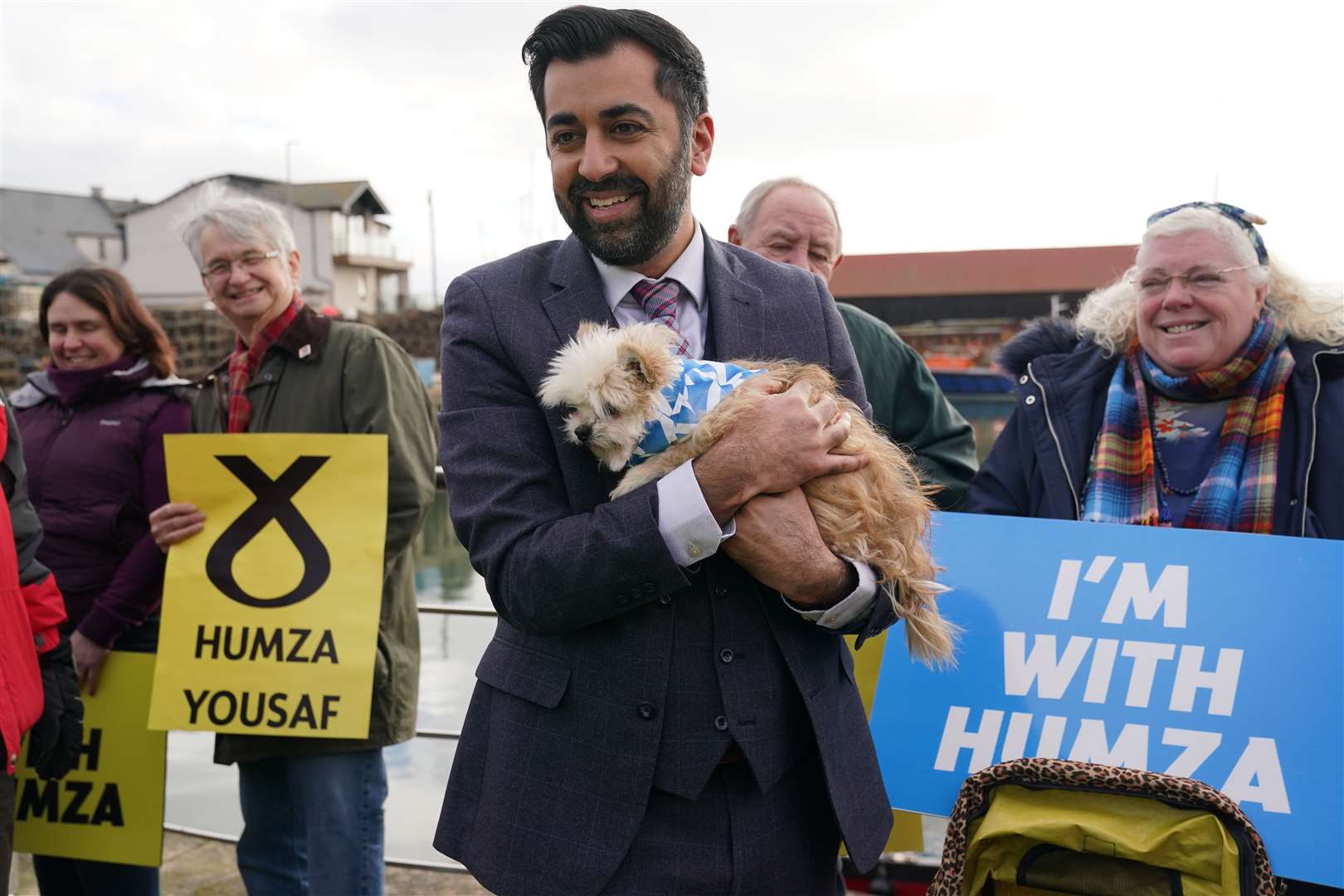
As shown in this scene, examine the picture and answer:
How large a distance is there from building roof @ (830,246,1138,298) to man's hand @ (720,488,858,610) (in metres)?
37.3

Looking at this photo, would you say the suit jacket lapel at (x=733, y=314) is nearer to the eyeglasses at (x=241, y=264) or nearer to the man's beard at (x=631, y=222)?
the man's beard at (x=631, y=222)

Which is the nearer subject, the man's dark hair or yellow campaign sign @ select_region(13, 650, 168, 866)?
the man's dark hair

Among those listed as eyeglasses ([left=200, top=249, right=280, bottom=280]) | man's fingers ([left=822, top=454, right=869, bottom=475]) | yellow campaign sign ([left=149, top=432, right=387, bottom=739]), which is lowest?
yellow campaign sign ([left=149, top=432, right=387, bottom=739])

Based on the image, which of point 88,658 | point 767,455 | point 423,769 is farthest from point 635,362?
point 423,769

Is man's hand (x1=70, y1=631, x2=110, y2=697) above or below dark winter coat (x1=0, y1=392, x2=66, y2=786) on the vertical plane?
below

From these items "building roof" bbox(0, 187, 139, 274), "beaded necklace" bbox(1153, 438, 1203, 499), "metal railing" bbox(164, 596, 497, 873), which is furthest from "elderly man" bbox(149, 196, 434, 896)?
"building roof" bbox(0, 187, 139, 274)

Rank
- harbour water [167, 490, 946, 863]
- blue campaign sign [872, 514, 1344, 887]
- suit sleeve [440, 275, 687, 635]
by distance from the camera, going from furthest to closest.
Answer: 1. harbour water [167, 490, 946, 863]
2. blue campaign sign [872, 514, 1344, 887]
3. suit sleeve [440, 275, 687, 635]

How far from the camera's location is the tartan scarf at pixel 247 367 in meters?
3.56

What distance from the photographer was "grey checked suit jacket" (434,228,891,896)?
1744 mm

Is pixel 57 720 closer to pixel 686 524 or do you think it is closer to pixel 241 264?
pixel 241 264

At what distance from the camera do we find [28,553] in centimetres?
318

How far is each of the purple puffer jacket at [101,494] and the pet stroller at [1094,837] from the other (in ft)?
9.55

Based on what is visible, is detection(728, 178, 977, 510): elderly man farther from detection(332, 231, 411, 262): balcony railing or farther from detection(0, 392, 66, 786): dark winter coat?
detection(332, 231, 411, 262): balcony railing

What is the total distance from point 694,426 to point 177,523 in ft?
7.53
